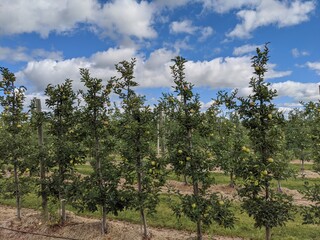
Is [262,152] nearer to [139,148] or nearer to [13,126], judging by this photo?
[139,148]

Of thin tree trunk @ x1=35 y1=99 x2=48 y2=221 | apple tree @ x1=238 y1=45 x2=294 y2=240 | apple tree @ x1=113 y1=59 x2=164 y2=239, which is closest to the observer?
apple tree @ x1=238 y1=45 x2=294 y2=240

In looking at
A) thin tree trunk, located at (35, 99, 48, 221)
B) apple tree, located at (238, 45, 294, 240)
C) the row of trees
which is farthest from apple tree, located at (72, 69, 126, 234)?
apple tree, located at (238, 45, 294, 240)

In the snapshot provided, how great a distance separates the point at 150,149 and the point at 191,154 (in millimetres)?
1748

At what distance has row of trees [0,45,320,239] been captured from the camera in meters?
8.04

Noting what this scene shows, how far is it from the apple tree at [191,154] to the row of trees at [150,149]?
0.09 ft

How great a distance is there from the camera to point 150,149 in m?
10.1

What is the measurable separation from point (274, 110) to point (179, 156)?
2.90 metres

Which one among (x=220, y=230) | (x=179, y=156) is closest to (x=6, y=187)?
(x=179, y=156)

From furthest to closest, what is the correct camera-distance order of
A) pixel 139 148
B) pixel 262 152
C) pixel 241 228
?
pixel 241 228 < pixel 139 148 < pixel 262 152

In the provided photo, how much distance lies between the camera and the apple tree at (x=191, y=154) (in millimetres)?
8773

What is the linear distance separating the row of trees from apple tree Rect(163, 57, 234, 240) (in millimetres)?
29

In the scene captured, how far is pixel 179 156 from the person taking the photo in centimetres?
901

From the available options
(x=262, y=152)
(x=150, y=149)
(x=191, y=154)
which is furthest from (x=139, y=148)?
(x=262, y=152)

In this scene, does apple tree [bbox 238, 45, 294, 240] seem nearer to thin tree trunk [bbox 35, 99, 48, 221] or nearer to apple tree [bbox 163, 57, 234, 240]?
apple tree [bbox 163, 57, 234, 240]
